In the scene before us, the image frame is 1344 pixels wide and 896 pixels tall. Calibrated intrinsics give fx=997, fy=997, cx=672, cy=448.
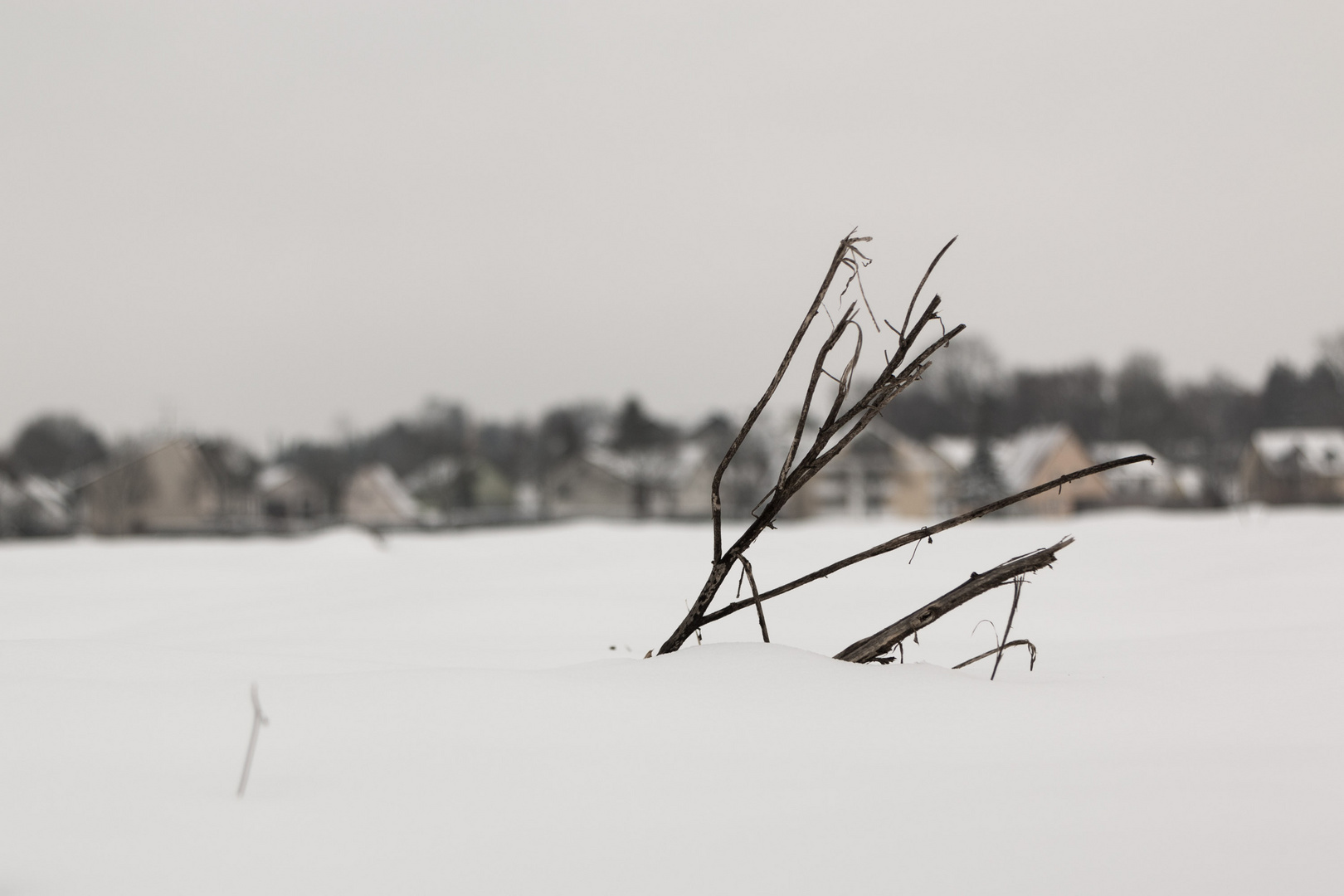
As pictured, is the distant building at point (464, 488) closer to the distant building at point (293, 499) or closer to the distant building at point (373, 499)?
the distant building at point (373, 499)

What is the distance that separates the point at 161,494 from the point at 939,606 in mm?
49557

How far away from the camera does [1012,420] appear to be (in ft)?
221

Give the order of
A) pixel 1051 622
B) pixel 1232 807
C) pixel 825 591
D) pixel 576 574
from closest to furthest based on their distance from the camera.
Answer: pixel 1232 807 < pixel 1051 622 < pixel 825 591 < pixel 576 574

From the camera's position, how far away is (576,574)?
27.4ft

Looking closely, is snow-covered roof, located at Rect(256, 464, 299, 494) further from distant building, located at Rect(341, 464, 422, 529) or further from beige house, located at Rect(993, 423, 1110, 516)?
beige house, located at Rect(993, 423, 1110, 516)

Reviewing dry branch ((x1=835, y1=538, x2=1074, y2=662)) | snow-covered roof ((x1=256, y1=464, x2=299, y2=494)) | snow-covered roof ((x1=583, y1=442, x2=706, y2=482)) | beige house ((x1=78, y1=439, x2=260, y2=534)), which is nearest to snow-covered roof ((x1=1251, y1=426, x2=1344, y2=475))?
snow-covered roof ((x1=583, y1=442, x2=706, y2=482))

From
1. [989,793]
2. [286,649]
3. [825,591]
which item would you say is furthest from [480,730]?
[825,591]

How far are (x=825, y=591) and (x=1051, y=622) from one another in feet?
5.42

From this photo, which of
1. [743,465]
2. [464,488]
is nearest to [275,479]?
[464,488]

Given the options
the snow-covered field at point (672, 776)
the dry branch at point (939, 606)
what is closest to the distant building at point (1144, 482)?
the dry branch at point (939, 606)

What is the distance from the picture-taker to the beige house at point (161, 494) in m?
44.8

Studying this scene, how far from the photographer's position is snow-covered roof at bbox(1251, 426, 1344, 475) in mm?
51938

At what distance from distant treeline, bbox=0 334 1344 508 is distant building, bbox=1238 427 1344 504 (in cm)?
858

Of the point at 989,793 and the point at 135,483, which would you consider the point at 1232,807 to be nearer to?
the point at 989,793
